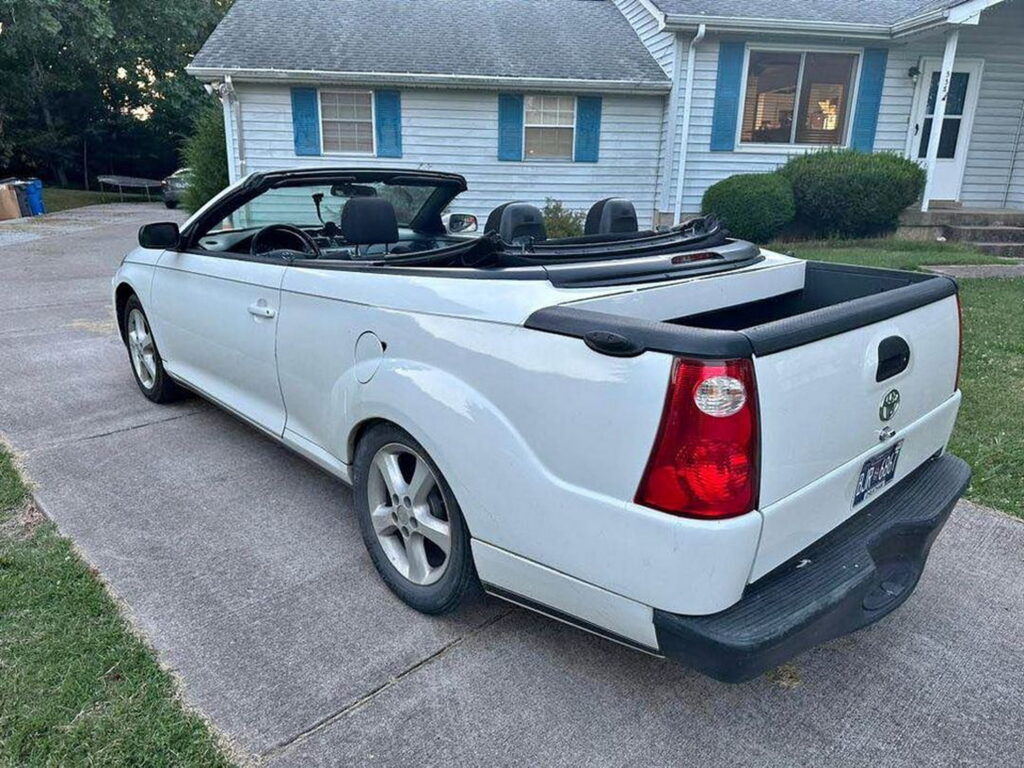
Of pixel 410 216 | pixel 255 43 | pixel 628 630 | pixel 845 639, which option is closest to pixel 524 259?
pixel 628 630

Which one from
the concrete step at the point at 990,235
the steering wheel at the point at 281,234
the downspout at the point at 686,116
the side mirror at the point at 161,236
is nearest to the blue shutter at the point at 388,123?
the downspout at the point at 686,116

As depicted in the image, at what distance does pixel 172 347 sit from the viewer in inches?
170

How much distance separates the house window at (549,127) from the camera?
13.2m

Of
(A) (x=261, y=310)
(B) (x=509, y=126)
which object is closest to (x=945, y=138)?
(B) (x=509, y=126)

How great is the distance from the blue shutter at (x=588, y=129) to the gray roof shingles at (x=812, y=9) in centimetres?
189

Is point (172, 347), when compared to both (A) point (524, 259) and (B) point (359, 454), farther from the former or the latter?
(A) point (524, 259)

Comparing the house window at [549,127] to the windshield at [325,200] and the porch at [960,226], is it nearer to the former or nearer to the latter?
the porch at [960,226]

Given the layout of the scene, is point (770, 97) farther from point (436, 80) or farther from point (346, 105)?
point (346, 105)

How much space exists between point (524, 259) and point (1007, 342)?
5301 mm

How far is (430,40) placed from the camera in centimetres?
1370

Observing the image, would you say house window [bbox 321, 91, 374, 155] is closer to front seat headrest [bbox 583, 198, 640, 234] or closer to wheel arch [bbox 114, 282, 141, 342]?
wheel arch [bbox 114, 282, 141, 342]

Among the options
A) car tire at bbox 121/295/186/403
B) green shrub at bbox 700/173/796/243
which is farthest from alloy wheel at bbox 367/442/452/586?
green shrub at bbox 700/173/796/243

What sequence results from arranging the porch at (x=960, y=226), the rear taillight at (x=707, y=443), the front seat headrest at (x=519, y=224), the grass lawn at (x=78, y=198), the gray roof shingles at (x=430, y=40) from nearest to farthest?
the rear taillight at (x=707, y=443), the front seat headrest at (x=519, y=224), the porch at (x=960, y=226), the gray roof shingles at (x=430, y=40), the grass lawn at (x=78, y=198)

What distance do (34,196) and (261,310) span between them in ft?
72.8
